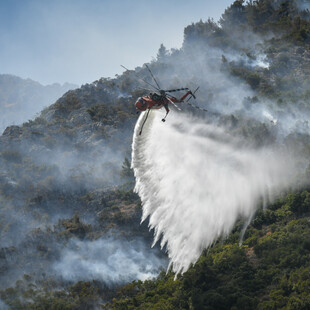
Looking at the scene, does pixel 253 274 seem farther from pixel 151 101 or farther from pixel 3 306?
→ pixel 3 306

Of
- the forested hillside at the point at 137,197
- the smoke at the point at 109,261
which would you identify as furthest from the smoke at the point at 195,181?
the smoke at the point at 109,261

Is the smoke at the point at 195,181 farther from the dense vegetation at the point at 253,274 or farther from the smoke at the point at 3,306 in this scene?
the smoke at the point at 3,306

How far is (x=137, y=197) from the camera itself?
53250 millimetres

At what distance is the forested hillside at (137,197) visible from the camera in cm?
2927

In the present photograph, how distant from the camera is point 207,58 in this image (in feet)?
280

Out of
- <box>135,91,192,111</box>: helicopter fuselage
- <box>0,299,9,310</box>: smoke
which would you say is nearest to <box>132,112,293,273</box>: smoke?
<box>135,91,192,111</box>: helicopter fuselage

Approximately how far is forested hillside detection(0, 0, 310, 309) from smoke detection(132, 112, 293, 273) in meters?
2.19

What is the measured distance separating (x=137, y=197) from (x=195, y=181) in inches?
771

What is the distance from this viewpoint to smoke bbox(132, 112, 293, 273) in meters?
31.0

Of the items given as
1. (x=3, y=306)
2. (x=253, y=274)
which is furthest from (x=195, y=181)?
(x=3, y=306)

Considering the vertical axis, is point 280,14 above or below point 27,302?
above

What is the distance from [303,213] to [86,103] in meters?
53.5

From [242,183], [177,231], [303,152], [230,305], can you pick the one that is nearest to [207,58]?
[303,152]

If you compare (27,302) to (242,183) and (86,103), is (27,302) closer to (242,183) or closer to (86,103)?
(242,183)
